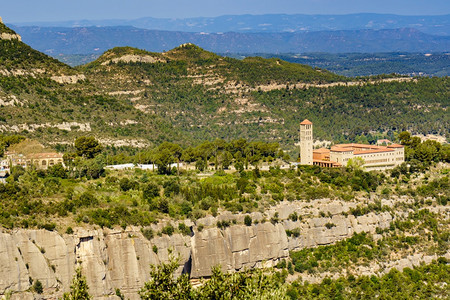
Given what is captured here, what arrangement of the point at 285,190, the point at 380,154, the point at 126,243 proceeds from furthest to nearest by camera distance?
the point at 380,154 → the point at 285,190 → the point at 126,243

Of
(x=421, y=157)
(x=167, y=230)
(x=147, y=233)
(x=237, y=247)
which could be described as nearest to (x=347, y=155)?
(x=421, y=157)

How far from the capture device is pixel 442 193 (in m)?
77.5

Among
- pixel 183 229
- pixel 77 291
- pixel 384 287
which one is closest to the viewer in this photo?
pixel 77 291

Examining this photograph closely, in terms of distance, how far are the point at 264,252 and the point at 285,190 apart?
9.38 m

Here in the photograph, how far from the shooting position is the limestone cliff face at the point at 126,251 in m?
50.9

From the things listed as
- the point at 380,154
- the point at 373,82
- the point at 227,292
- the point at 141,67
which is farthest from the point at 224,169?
the point at 373,82

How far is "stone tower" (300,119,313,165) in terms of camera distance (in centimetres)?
8075

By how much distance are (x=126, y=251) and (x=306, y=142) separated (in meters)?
30.8

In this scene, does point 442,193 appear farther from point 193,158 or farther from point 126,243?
point 126,243

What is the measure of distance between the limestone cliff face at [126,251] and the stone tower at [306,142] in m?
13.5

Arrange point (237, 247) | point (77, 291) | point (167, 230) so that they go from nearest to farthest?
point (77, 291), point (167, 230), point (237, 247)

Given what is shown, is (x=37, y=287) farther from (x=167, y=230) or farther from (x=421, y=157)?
(x=421, y=157)

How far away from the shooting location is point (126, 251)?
55844mm

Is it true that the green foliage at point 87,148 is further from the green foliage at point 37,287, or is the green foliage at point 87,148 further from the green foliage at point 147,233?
the green foliage at point 37,287
